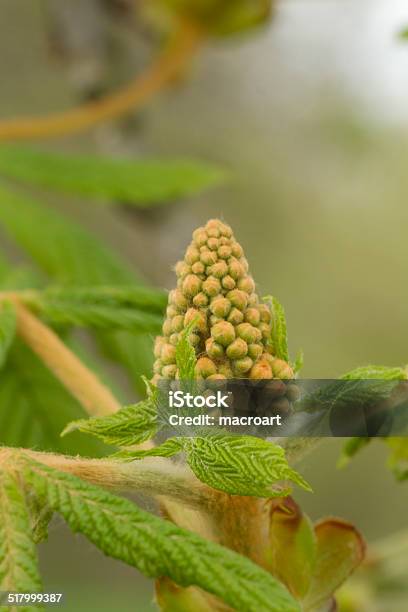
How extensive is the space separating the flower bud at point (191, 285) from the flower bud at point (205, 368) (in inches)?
1.9

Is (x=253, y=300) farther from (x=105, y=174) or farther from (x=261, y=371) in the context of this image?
(x=105, y=174)

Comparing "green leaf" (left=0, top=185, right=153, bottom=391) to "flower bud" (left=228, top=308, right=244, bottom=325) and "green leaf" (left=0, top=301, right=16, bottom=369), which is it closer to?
"green leaf" (left=0, top=301, right=16, bottom=369)

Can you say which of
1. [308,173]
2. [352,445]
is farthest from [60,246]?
[308,173]

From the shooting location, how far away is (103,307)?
3.26 feet

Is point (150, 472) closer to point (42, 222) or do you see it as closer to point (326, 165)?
point (42, 222)

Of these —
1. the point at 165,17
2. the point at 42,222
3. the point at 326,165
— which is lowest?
the point at 42,222

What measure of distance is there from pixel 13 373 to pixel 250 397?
1.86ft

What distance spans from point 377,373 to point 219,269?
0.14 m

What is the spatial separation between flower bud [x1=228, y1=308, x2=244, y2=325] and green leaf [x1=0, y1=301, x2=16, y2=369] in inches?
A: 15.1

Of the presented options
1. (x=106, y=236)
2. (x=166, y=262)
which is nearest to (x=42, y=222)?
(x=166, y=262)

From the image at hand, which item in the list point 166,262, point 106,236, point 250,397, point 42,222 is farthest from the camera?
point 106,236

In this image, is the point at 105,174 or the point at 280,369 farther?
the point at 105,174

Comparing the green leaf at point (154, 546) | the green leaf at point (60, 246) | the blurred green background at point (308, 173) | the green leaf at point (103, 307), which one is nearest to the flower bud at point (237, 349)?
the green leaf at point (154, 546)

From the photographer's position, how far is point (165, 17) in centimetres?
206
